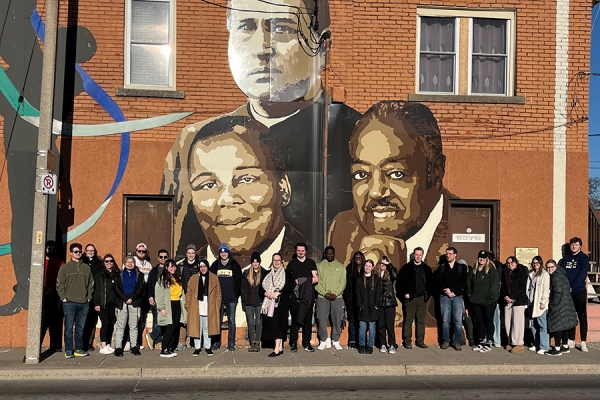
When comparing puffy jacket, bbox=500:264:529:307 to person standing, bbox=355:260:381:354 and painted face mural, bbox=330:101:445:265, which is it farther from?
person standing, bbox=355:260:381:354

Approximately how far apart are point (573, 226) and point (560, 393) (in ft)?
16.8

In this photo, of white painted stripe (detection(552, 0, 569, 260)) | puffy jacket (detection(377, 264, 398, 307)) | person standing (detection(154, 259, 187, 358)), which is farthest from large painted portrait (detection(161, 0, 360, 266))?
white painted stripe (detection(552, 0, 569, 260))

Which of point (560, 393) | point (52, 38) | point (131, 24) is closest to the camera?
point (560, 393)

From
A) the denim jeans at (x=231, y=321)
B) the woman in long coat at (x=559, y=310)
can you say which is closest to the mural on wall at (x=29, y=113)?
the denim jeans at (x=231, y=321)

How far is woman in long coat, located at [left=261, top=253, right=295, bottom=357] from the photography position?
12234 mm

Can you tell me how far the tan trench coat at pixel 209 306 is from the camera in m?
12.3

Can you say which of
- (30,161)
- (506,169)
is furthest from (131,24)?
(506,169)

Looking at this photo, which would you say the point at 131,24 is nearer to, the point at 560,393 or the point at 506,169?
the point at 506,169

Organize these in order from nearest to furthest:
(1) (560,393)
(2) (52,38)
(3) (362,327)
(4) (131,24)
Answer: (1) (560,393) < (2) (52,38) < (3) (362,327) < (4) (131,24)

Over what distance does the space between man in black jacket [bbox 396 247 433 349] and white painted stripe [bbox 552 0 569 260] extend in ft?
10.1

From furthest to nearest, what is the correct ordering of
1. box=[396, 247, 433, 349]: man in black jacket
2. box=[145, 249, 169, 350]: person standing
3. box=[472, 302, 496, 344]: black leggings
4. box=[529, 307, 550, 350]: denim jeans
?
box=[396, 247, 433, 349]: man in black jacket < box=[472, 302, 496, 344]: black leggings < box=[529, 307, 550, 350]: denim jeans < box=[145, 249, 169, 350]: person standing

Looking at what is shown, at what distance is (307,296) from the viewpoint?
41.1ft

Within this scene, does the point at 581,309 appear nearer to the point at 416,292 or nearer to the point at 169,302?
the point at 416,292

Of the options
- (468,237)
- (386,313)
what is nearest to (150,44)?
(386,313)
